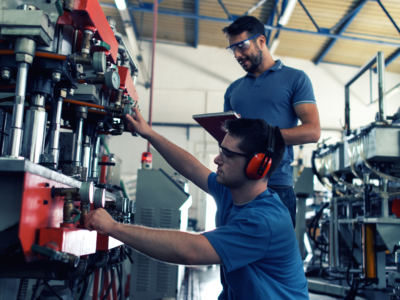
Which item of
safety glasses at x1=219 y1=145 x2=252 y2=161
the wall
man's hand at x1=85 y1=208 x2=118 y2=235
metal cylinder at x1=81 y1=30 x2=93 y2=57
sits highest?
the wall

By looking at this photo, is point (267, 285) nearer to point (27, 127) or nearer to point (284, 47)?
point (27, 127)

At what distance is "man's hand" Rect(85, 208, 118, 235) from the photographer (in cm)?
84

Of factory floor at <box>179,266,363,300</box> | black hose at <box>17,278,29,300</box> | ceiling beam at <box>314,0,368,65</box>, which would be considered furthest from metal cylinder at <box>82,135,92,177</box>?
ceiling beam at <box>314,0,368,65</box>

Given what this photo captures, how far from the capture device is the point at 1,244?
2.69ft

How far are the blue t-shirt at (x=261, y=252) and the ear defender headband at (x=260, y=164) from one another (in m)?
0.07

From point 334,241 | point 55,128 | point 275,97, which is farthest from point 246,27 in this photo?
point 334,241

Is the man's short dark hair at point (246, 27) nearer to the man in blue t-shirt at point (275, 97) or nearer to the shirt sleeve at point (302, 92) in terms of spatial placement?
the man in blue t-shirt at point (275, 97)

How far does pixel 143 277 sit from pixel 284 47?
21.3 ft

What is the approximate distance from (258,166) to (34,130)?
59 centimetres

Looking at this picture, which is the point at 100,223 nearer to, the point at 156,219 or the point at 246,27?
Answer: the point at 246,27

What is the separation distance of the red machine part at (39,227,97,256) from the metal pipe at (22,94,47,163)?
245 millimetres

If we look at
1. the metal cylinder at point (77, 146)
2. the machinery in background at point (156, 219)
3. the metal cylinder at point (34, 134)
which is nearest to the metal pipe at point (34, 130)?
the metal cylinder at point (34, 134)

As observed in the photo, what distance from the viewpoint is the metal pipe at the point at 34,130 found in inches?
36.4

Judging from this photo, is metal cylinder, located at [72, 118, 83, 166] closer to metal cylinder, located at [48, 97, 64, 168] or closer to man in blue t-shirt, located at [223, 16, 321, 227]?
metal cylinder, located at [48, 97, 64, 168]
